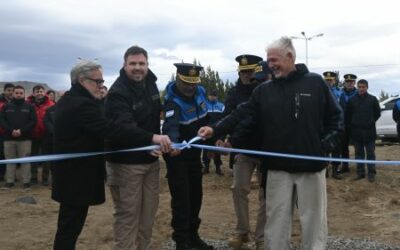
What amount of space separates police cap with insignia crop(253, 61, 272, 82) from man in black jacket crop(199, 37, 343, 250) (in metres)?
1.08

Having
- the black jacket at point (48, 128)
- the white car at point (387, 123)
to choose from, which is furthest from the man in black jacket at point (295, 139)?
the white car at point (387, 123)

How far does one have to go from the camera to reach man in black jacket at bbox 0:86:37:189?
33.7ft

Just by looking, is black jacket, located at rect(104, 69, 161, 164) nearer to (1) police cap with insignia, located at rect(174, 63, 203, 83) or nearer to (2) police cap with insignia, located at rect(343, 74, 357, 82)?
(1) police cap with insignia, located at rect(174, 63, 203, 83)

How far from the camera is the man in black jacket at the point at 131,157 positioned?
4.59 m

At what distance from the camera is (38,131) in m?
10.8

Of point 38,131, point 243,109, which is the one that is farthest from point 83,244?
point 38,131

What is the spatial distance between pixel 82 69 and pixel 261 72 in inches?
84.4

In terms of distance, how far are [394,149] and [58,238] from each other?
1344 cm

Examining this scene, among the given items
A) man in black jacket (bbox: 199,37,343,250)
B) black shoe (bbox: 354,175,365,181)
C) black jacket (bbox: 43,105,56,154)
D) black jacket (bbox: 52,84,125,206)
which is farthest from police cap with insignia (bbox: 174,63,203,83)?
black shoe (bbox: 354,175,365,181)

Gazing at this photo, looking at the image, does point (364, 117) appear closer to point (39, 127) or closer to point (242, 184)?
point (242, 184)

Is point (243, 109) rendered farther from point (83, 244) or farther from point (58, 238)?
point (83, 244)

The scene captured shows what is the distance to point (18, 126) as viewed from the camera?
1030 cm

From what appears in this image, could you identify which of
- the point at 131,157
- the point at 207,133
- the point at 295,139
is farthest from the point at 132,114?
the point at 295,139

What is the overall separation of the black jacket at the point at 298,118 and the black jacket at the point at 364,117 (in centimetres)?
659
